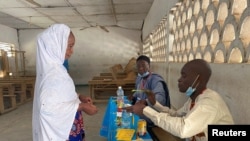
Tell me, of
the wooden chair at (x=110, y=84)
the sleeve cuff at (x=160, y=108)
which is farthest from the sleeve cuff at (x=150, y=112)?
the wooden chair at (x=110, y=84)

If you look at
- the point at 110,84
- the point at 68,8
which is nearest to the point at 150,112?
the point at 110,84

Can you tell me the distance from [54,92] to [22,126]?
377cm

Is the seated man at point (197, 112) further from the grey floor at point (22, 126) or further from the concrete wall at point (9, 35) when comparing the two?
the concrete wall at point (9, 35)

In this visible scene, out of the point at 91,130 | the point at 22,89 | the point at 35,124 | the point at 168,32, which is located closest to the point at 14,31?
the point at 22,89

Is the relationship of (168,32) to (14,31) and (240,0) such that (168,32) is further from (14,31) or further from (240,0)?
(14,31)

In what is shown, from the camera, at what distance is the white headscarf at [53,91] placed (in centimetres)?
137

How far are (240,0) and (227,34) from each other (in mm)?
249

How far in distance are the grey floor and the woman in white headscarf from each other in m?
2.36

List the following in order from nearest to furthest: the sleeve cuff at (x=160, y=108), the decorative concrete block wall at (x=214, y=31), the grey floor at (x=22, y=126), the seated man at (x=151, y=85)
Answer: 1. the decorative concrete block wall at (x=214, y=31)
2. the sleeve cuff at (x=160, y=108)
3. the seated man at (x=151, y=85)
4. the grey floor at (x=22, y=126)

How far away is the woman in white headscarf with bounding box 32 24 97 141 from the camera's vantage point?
1.37m

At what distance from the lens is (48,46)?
143 centimetres

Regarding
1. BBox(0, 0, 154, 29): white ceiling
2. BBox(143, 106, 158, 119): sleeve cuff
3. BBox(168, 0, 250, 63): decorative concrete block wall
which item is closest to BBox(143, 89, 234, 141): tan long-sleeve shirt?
BBox(143, 106, 158, 119): sleeve cuff

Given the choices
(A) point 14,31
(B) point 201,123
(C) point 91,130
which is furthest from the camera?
(A) point 14,31

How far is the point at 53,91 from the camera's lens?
4.49ft
